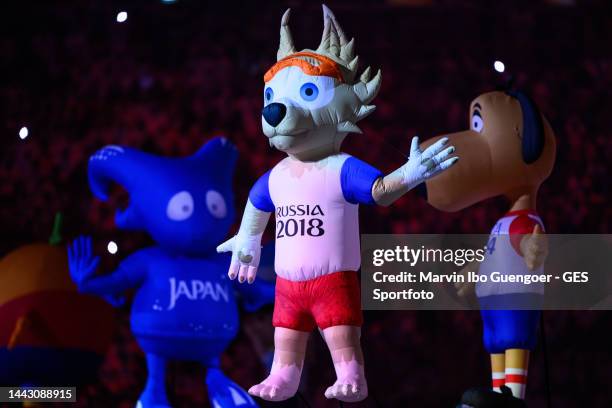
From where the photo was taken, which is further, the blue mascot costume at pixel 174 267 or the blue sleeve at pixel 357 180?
the blue mascot costume at pixel 174 267

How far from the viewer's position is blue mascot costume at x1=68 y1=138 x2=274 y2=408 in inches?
119

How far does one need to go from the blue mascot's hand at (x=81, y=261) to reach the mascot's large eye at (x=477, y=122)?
1.16 meters

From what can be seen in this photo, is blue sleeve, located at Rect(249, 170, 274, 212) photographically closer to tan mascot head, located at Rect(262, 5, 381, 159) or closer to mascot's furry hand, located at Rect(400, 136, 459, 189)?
tan mascot head, located at Rect(262, 5, 381, 159)

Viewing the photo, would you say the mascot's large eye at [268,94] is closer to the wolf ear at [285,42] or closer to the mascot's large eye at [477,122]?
the wolf ear at [285,42]

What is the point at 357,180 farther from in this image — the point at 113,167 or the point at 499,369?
the point at 113,167

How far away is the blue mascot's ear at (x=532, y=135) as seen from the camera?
2.74 m

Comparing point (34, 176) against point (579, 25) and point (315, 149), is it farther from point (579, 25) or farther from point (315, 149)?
point (579, 25)

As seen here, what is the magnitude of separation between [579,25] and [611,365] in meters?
1.17

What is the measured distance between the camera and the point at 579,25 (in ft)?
12.2

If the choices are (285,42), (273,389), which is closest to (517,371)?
(273,389)

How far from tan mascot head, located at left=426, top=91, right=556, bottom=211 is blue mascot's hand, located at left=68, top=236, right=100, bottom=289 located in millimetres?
1021

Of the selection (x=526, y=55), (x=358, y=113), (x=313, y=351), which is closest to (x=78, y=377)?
(x=313, y=351)

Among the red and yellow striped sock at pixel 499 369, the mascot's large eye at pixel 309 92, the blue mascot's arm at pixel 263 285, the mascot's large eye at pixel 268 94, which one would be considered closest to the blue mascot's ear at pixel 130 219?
the blue mascot's arm at pixel 263 285

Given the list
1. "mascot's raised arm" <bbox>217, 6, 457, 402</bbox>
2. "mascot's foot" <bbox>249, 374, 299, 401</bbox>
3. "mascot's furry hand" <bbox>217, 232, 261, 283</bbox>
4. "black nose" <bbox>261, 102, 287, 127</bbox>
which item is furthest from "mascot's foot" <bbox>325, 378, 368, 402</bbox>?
"black nose" <bbox>261, 102, 287, 127</bbox>
